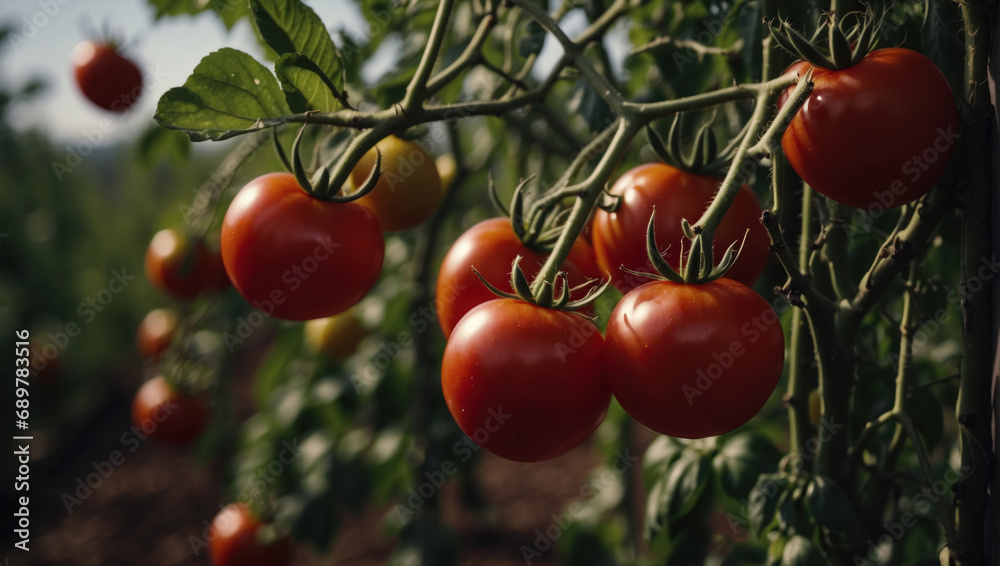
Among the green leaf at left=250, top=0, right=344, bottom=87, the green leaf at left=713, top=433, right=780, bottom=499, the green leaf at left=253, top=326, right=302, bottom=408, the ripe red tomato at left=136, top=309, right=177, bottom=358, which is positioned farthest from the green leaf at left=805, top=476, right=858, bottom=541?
the ripe red tomato at left=136, top=309, right=177, bottom=358

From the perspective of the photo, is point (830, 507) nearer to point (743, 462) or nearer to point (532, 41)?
point (743, 462)

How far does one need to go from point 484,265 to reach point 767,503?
404 millimetres

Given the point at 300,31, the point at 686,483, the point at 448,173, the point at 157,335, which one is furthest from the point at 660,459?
the point at 157,335

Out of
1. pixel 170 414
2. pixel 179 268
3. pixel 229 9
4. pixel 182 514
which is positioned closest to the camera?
pixel 229 9

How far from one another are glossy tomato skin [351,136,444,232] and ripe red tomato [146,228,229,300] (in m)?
0.86

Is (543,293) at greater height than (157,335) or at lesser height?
greater

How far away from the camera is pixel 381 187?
800mm

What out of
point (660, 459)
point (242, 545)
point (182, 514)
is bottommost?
point (182, 514)

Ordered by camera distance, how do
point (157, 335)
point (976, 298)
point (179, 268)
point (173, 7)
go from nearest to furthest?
point (976, 298) < point (173, 7) < point (179, 268) < point (157, 335)

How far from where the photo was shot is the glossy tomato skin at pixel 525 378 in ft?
1.85

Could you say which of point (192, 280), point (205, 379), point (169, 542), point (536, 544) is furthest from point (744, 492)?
point (169, 542)

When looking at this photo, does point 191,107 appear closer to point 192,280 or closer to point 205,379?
point 192,280

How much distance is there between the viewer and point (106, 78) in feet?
5.50

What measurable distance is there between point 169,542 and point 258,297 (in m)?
2.94
